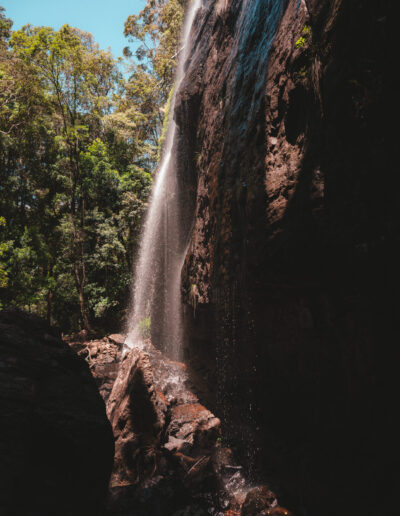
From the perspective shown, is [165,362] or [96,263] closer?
[165,362]

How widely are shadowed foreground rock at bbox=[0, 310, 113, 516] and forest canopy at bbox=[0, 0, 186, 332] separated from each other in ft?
35.0

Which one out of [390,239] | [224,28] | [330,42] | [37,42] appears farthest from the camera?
[37,42]

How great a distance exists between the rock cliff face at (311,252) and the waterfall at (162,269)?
504cm

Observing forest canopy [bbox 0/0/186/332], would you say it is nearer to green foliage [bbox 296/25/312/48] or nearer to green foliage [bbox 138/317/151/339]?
green foliage [bbox 138/317/151/339]

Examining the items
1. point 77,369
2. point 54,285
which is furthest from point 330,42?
point 54,285

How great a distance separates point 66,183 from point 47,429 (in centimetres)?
1541

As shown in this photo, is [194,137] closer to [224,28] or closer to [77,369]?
[224,28]

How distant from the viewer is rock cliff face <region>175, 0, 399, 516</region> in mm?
2521

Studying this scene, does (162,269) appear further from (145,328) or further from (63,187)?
(63,187)

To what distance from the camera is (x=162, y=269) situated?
1214 cm

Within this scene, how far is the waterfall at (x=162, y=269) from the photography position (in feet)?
35.1

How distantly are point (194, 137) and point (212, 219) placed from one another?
4.94 meters

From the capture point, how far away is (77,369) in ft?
11.2

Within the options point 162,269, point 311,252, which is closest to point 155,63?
point 162,269
